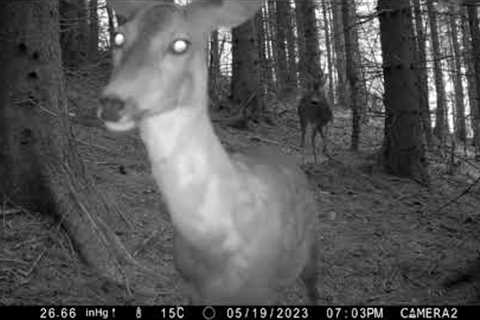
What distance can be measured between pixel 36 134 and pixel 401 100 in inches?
287

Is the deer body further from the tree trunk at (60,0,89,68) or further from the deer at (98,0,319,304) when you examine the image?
the deer at (98,0,319,304)

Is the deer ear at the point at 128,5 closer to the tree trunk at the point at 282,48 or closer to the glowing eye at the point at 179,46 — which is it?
the glowing eye at the point at 179,46

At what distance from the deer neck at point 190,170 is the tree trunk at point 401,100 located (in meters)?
8.21

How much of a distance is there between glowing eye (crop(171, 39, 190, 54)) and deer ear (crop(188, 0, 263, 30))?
0.19 metres

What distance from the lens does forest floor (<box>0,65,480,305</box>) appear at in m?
4.64

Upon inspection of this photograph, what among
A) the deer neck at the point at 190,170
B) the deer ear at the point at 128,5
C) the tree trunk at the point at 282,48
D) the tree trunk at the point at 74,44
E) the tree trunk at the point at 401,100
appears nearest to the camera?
the deer neck at the point at 190,170

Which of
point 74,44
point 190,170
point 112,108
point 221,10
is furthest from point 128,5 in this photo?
point 74,44

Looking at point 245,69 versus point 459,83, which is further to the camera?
point 459,83

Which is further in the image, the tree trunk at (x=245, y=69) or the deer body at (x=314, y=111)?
the tree trunk at (x=245, y=69)

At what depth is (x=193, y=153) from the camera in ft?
8.75

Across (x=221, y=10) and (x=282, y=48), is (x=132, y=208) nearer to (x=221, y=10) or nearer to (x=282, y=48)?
(x=221, y=10)

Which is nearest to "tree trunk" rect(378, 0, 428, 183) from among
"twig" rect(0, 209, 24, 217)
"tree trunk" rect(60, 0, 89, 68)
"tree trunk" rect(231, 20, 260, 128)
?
"tree trunk" rect(231, 20, 260, 128)

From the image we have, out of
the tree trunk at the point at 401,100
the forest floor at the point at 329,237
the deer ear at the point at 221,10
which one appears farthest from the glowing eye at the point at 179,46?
the tree trunk at the point at 401,100

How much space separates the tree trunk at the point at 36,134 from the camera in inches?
194
